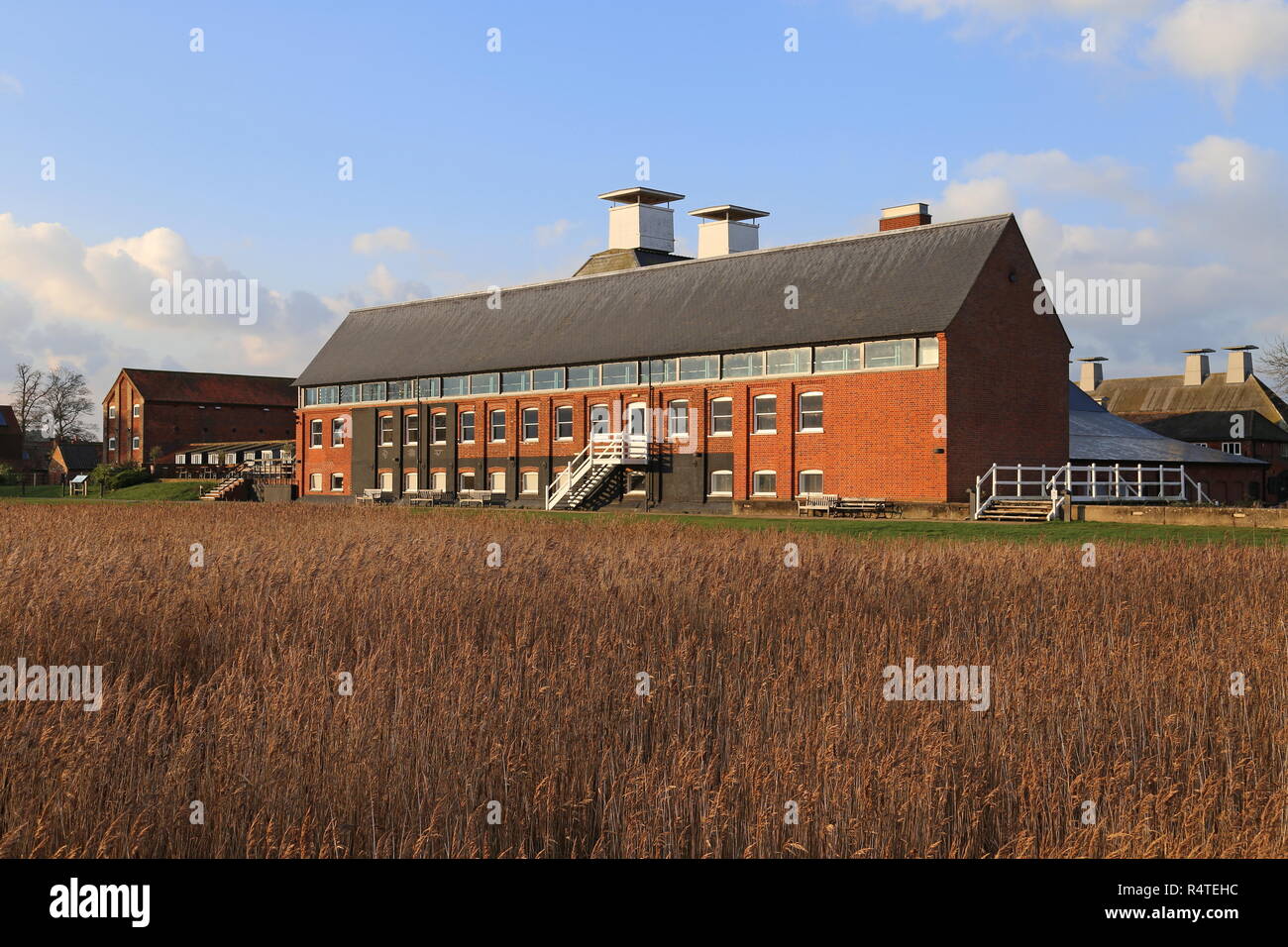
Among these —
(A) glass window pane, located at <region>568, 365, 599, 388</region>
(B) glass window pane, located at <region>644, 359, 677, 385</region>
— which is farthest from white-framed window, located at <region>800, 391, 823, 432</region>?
(A) glass window pane, located at <region>568, 365, 599, 388</region>

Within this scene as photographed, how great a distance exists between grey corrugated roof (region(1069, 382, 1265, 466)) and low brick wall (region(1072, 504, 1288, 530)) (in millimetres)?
12258

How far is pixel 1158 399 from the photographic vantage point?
276ft

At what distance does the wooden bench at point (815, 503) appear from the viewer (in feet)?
119

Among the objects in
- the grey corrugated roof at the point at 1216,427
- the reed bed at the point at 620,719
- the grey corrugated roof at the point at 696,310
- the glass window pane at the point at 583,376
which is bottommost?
the reed bed at the point at 620,719

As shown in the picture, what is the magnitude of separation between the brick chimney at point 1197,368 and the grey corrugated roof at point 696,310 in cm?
5040

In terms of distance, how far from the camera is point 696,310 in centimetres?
4497

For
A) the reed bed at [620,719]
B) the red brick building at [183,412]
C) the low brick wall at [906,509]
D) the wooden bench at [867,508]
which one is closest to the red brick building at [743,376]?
the low brick wall at [906,509]

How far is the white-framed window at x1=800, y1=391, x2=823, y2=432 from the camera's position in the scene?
39875mm

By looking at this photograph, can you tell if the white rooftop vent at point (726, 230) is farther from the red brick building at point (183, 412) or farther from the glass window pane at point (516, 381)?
the red brick building at point (183, 412)

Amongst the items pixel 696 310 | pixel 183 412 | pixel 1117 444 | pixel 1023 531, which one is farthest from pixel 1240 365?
pixel 183 412

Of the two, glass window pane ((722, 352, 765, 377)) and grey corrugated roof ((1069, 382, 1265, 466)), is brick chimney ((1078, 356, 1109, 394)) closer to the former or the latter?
grey corrugated roof ((1069, 382, 1265, 466))

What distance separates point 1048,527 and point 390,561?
1738cm

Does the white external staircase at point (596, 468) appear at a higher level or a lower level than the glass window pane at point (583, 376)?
lower

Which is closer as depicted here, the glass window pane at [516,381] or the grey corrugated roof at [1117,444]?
the grey corrugated roof at [1117,444]
